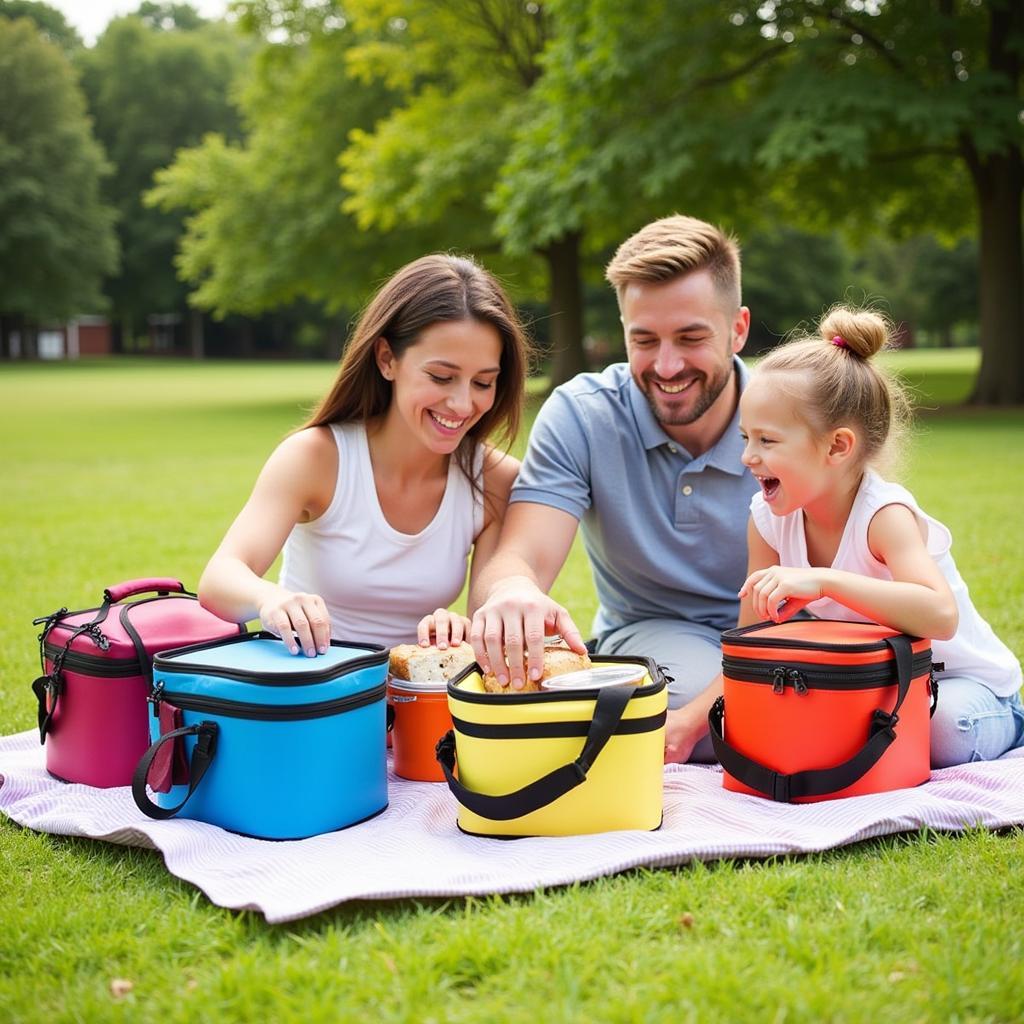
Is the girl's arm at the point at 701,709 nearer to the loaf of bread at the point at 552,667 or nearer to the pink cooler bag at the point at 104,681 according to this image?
the loaf of bread at the point at 552,667

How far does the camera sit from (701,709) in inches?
149

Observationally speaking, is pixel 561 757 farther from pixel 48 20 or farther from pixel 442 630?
pixel 48 20

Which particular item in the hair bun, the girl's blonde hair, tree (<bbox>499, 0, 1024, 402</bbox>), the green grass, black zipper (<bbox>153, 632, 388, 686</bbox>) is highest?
tree (<bbox>499, 0, 1024, 402</bbox>)

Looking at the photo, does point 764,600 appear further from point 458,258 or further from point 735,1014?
point 458,258

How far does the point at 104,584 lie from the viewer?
7.26 metres

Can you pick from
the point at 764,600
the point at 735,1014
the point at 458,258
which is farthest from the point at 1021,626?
the point at 735,1014

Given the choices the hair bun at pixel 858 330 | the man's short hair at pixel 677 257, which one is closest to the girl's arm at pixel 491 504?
the man's short hair at pixel 677 257

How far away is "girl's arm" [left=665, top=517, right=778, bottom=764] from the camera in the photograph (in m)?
3.77

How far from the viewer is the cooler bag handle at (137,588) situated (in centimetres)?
375

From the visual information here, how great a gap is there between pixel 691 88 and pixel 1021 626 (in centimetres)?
1288

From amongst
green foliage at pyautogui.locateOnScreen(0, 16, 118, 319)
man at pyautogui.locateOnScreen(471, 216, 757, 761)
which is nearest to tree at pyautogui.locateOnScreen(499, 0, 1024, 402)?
man at pyautogui.locateOnScreen(471, 216, 757, 761)

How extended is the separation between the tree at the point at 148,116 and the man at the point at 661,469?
60015 mm

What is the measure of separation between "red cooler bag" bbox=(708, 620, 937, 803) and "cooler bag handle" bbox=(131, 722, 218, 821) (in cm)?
146

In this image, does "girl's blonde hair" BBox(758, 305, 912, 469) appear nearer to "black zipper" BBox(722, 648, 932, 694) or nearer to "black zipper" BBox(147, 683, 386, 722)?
"black zipper" BBox(722, 648, 932, 694)
